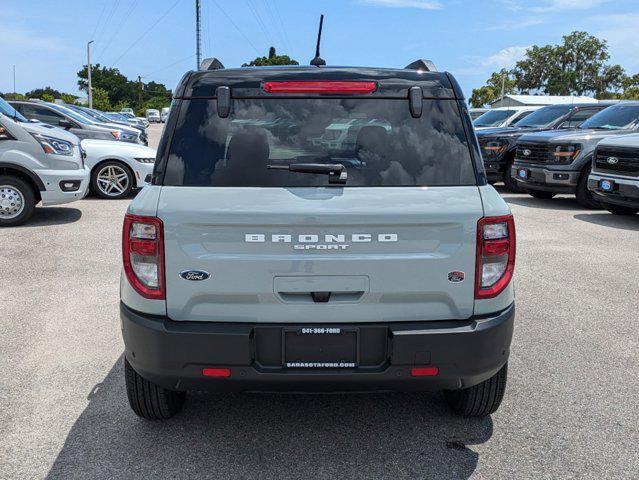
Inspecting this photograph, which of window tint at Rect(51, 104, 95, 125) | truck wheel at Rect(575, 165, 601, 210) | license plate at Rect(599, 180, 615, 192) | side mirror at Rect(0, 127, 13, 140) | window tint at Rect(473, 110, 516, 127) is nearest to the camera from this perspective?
side mirror at Rect(0, 127, 13, 140)

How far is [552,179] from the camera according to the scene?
1202cm

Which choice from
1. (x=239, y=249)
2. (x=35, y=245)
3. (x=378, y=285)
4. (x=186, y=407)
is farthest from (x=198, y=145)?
(x=35, y=245)

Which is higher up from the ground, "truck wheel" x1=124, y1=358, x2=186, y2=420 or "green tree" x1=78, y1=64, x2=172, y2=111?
"green tree" x1=78, y1=64, x2=172, y2=111

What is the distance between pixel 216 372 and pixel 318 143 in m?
1.15

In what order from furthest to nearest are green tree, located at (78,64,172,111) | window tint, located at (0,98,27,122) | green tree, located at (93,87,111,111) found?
green tree, located at (78,64,172,111) < green tree, located at (93,87,111,111) < window tint, located at (0,98,27,122)

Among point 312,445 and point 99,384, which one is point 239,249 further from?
point 99,384

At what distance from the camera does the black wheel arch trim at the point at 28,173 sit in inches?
352

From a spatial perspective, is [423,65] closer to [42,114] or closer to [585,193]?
[585,193]

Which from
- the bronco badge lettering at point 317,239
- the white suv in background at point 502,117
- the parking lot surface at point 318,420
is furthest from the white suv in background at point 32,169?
the white suv in background at point 502,117

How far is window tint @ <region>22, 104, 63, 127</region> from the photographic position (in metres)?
14.6

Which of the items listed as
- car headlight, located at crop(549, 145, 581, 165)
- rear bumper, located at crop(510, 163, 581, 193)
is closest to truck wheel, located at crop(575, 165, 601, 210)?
rear bumper, located at crop(510, 163, 581, 193)

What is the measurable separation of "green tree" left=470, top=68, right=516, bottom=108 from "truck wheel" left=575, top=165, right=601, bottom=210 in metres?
79.6

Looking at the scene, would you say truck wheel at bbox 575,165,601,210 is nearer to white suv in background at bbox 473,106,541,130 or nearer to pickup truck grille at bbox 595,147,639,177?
pickup truck grille at bbox 595,147,639,177

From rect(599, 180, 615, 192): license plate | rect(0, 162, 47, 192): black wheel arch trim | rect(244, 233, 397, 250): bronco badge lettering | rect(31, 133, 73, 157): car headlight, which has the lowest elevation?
rect(599, 180, 615, 192): license plate
